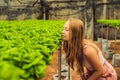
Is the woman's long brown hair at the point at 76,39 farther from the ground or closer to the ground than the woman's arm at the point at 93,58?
farther from the ground

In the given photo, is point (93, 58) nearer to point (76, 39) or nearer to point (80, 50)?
point (80, 50)

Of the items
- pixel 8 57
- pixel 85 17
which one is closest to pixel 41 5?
pixel 85 17

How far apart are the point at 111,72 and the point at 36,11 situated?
20.9m

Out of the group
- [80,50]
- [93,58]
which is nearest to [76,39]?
[80,50]

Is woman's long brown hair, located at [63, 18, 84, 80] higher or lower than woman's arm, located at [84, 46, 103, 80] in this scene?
higher

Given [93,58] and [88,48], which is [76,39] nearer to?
[88,48]

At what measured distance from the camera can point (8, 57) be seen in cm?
192

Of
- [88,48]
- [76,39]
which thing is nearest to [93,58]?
[88,48]

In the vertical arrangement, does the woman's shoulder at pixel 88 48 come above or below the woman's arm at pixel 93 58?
above

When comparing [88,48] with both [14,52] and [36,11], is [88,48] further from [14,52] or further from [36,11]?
[36,11]

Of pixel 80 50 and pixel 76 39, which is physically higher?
pixel 76 39

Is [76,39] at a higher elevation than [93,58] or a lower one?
higher

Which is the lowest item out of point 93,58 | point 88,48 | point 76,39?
point 93,58

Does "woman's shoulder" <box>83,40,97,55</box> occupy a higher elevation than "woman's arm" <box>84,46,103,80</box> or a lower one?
higher
